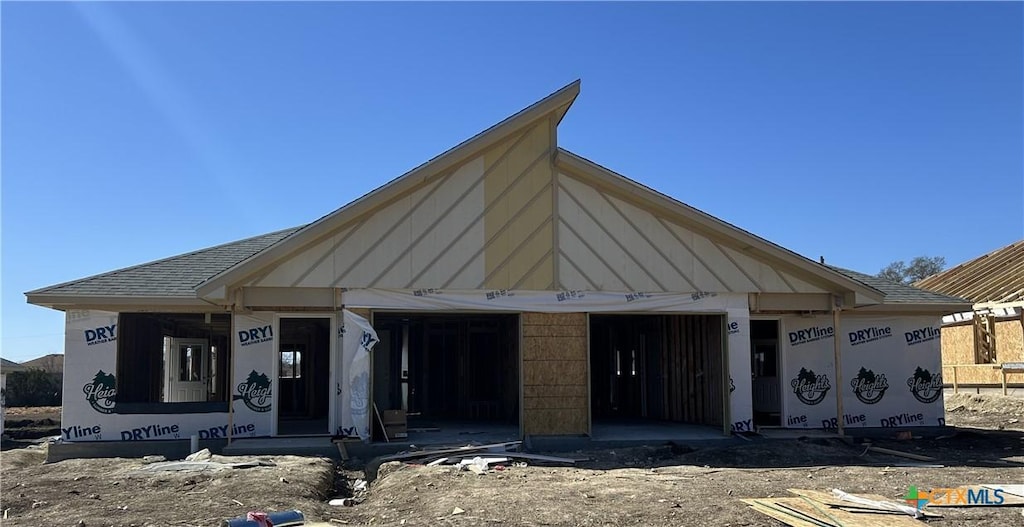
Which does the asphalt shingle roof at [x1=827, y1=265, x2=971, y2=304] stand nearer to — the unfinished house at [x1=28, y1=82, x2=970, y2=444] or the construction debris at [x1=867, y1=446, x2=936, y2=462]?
the unfinished house at [x1=28, y1=82, x2=970, y2=444]

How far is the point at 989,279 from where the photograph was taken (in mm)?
28500

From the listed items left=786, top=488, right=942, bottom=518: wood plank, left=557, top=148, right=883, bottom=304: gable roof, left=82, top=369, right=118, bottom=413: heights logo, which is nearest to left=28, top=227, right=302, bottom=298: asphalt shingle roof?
left=82, top=369, right=118, bottom=413: heights logo

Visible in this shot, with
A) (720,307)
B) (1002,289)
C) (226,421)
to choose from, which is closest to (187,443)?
(226,421)

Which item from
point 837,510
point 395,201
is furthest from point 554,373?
point 837,510

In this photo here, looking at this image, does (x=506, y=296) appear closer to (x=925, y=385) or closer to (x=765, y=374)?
(x=765, y=374)

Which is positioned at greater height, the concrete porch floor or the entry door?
the entry door

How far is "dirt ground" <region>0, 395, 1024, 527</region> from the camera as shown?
825cm

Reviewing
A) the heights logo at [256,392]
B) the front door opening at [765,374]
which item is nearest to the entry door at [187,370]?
the heights logo at [256,392]

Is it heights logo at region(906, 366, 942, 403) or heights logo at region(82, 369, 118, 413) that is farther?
heights logo at region(906, 366, 942, 403)

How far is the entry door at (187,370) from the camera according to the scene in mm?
18359

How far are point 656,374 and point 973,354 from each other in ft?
45.7

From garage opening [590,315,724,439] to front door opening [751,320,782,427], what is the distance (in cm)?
110

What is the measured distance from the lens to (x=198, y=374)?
19594 millimetres

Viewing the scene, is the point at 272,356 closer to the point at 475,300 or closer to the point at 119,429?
the point at 119,429
